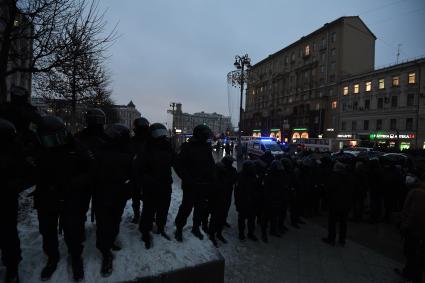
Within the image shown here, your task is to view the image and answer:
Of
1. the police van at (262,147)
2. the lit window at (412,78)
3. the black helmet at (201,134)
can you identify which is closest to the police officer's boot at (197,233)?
the black helmet at (201,134)

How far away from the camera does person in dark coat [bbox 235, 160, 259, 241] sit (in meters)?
6.54

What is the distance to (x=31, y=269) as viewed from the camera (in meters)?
3.65

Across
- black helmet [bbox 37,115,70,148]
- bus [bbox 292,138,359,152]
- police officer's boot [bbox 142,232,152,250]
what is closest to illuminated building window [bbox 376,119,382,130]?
bus [bbox 292,138,359,152]

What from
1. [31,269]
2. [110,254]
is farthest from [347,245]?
[31,269]

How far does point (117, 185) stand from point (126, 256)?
103cm

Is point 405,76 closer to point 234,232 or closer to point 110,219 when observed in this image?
point 234,232

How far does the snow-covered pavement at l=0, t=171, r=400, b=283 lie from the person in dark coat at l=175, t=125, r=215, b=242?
45cm

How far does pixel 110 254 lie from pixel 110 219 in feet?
1.53

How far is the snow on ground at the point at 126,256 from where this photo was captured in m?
3.62

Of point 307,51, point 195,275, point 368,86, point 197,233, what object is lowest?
point 195,275

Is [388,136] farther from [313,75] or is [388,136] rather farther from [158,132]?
[158,132]

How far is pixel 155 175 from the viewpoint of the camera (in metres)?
4.52

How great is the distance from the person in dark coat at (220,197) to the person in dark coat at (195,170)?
3.15 feet

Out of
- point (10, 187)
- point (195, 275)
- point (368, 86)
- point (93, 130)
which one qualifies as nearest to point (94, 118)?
point (93, 130)
